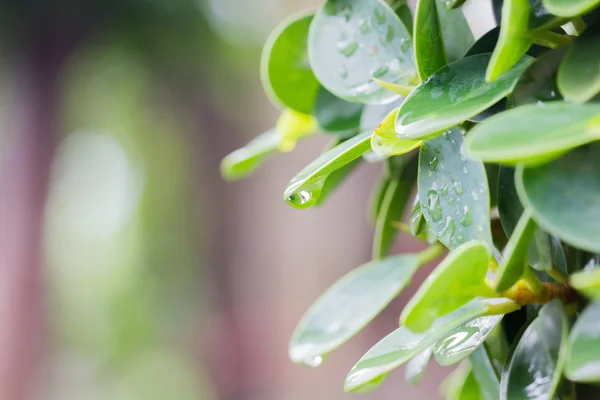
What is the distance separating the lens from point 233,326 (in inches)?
91.7

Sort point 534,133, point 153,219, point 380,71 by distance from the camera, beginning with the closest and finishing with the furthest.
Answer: point 534,133 → point 380,71 → point 153,219

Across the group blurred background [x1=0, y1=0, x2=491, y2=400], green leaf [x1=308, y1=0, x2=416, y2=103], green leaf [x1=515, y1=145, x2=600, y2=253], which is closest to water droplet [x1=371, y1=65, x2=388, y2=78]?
green leaf [x1=308, y1=0, x2=416, y2=103]

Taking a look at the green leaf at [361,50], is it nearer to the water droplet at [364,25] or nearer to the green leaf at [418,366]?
the water droplet at [364,25]

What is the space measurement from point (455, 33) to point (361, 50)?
1.7 inches

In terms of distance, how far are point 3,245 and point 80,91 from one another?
0.65m

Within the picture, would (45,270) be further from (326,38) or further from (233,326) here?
(326,38)

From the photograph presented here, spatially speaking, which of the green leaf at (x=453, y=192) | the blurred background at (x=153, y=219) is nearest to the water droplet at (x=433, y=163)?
the green leaf at (x=453, y=192)

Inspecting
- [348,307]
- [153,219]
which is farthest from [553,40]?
[153,219]

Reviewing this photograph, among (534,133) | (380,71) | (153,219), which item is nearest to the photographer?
(534,133)

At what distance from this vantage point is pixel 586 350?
0.42 feet

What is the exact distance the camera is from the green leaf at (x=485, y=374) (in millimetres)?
246

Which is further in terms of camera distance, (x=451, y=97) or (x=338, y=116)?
(x=338, y=116)

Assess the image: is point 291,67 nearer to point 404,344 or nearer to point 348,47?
point 348,47

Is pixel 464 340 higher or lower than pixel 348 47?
lower
